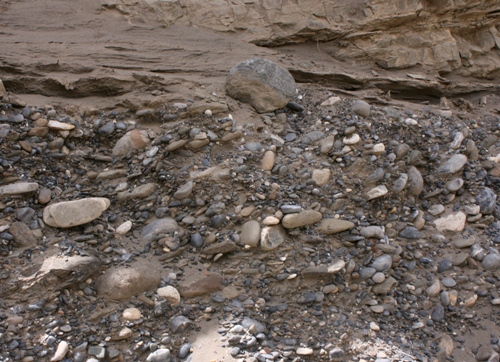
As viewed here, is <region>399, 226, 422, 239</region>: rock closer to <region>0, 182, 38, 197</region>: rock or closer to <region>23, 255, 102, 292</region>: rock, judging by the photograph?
<region>23, 255, 102, 292</region>: rock

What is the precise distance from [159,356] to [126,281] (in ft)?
1.43

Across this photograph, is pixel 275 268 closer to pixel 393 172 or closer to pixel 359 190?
pixel 359 190

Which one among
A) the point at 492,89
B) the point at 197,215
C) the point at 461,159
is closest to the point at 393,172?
the point at 461,159

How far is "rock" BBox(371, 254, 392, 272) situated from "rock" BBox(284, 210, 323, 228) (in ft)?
1.46

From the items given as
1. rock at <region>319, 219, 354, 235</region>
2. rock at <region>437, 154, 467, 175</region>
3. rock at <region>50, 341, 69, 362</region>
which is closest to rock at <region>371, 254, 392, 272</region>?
rock at <region>319, 219, 354, 235</region>

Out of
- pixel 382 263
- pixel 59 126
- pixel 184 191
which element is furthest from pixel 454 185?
pixel 59 126

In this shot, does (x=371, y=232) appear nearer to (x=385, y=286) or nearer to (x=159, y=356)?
(x=385, y=286)

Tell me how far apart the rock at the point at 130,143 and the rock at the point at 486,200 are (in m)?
2.43

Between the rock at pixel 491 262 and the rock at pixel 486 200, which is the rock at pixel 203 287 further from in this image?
the rock at pixel 486 200

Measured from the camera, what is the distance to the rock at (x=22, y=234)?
2734mm

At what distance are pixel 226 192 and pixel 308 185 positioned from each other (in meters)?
0.54

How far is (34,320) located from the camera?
2.50m

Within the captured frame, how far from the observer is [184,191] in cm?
312

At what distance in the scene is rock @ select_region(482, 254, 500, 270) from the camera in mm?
3420
